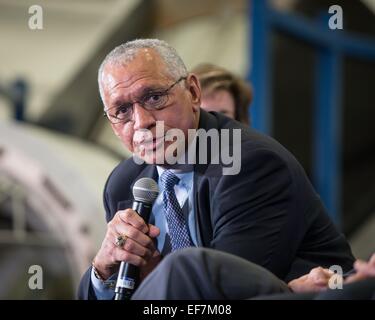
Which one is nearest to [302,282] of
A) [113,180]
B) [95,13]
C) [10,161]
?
[113,180]

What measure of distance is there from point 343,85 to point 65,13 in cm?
177

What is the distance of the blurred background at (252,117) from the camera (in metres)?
2.64

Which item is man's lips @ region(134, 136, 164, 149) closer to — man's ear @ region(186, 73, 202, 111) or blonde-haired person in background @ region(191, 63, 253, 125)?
man's ear @ region(186, 73, 202, 111)

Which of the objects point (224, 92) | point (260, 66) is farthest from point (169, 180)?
point (260, 66)

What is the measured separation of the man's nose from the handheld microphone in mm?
61

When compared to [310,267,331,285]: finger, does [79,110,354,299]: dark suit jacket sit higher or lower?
higher

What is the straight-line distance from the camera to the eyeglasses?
3.43 ft

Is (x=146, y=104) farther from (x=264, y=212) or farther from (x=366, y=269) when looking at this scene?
(x=366, y=269)

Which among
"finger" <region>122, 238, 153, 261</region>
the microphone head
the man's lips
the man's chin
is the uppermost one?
the man's lips

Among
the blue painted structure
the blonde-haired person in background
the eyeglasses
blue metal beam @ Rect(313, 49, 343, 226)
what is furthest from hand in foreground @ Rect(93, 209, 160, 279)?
blue metal beam @ Rect(313, 49, 343, 226)

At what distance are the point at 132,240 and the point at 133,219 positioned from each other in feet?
0.08

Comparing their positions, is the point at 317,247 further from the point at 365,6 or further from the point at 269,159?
the point at 365,6

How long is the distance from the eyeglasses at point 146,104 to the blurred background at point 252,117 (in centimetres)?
138
